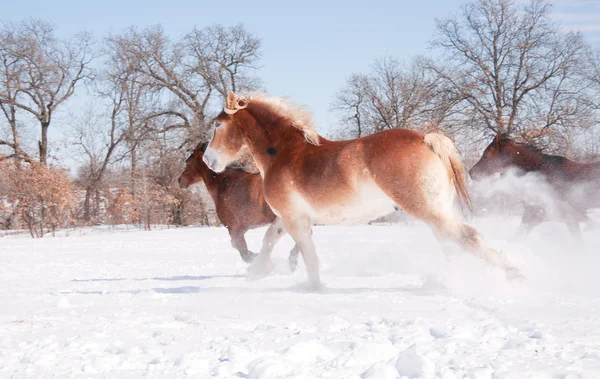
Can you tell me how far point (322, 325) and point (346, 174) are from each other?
5.89 ft

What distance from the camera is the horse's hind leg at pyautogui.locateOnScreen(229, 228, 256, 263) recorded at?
327 inches

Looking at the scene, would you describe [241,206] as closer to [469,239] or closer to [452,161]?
[452,161]

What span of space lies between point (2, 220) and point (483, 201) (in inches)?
905

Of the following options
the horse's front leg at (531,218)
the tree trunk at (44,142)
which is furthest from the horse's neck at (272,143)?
the tree trunk at (44,142)

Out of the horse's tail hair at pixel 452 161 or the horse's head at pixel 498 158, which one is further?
the horse's head at pixel 498 158

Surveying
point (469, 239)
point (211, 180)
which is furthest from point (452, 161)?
point (211, 180)

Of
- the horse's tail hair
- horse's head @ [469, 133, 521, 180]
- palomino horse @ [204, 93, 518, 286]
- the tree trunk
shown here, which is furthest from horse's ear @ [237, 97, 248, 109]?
the tree trunk

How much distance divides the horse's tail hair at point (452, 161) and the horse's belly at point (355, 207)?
0.64 metres

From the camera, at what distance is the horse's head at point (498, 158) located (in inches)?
397

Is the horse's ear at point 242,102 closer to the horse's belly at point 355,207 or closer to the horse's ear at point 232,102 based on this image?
the horse's ear at point 232,102

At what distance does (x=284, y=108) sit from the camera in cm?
615

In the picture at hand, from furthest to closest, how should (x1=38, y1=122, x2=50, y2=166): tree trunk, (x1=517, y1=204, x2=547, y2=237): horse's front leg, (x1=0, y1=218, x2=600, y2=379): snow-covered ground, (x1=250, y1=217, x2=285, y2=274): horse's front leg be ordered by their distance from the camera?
(x1=38, y1=122, x2=50, y2=166): tree trunk → (x1=517, y1=204, x2=547, y2=237): horse's front leg → (x1=250, y1=217, x2=285, y2=274): horse's front leg → (x1=0, y1=218, x2=600, y2=379): snow-covered ground

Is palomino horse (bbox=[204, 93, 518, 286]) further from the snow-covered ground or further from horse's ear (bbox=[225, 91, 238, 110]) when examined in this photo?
the snow-covered ground

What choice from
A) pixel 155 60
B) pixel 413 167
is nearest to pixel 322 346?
pixel 413 167
